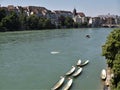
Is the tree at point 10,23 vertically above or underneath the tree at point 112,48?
underneath

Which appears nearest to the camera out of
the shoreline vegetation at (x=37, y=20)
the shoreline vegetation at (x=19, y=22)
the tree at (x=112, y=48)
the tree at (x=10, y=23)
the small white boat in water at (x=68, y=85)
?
the small white boat in water at (x=68, y=85)

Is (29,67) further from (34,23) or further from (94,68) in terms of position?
(34,23)

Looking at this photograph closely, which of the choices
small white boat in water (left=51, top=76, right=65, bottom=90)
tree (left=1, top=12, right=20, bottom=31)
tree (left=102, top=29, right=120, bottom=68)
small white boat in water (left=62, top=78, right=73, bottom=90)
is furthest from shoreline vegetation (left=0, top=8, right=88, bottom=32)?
tree (left=102, top=29, right=120, bottom=68)

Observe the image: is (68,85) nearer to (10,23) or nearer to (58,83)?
(58,83)

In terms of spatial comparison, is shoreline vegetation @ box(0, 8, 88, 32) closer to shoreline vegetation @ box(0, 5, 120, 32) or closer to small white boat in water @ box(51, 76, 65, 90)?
shoreline vegetation @ box(0, 5, 120, 32)

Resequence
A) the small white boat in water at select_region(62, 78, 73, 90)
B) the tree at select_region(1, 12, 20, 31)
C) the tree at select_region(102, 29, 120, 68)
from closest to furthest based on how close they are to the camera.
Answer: the small white boat in water at select_region(62, 78, 73, 90) → the tree at select_region(102, 29, 120, 68) → the tree at select_region(1, 12, 20, 31)

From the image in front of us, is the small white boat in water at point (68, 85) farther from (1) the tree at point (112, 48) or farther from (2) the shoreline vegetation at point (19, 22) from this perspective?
(2) the shoreline vegetation at point (19, 22)

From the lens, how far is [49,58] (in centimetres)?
3503

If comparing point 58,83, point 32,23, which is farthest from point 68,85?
point 32,23

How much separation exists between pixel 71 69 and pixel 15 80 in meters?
5.81

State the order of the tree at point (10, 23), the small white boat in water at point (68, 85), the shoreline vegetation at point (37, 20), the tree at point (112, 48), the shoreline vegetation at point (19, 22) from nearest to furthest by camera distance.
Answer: the small white boat in water at point (68, 85)
the tree at point (112, 48)
the tree at point (10, 23)
the shoreline vegetation at point (19, 22)
the shoreline vegetation at point (37, 20)

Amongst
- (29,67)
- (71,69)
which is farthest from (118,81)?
(29,67)

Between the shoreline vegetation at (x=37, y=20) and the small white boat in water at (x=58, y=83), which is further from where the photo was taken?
the shoreline vegetation at (x=37, y=20)

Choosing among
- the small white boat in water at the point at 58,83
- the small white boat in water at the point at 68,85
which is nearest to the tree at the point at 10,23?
the small white boat in water at the point at 58,83
